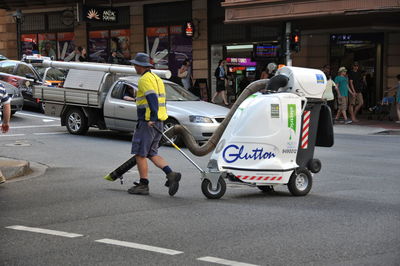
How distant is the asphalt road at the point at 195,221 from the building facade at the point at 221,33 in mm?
12592

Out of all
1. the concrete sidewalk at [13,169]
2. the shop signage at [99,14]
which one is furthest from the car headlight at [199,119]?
the shop signage at [99,14]

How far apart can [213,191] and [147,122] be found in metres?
1.27

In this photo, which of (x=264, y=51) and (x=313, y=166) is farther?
(x=264, y=51)

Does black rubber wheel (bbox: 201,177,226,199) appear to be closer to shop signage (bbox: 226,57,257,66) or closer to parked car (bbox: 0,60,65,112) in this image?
parked car (bbox: 0,60,65,112)

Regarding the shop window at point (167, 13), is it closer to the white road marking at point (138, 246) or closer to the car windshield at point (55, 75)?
the car windshield at point (55, 75)

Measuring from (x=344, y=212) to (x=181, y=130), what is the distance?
2.56 meters

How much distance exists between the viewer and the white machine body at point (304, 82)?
8.52m

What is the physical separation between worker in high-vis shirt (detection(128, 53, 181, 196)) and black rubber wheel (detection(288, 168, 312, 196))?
1468 millimetres

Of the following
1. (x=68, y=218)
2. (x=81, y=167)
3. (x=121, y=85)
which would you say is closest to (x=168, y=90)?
(x=121, y=85)

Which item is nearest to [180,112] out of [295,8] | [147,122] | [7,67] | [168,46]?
[147,122]

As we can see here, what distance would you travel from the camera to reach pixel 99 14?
29.2 m

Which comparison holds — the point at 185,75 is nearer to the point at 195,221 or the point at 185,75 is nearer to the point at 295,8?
the point at 295,8

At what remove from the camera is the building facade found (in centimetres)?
2319

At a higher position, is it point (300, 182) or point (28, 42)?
point (28, 42)
